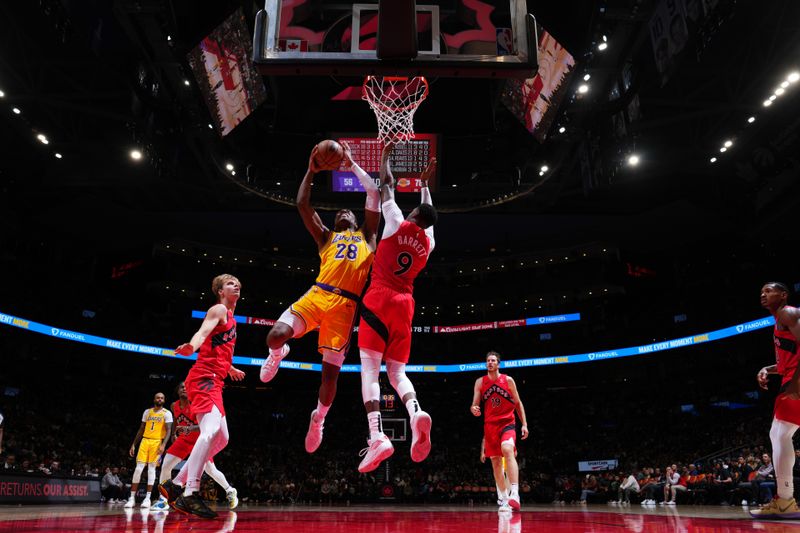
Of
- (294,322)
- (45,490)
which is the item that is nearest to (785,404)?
(294,322)

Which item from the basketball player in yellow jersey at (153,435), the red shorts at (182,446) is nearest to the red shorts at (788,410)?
the red shorts at (182,446)

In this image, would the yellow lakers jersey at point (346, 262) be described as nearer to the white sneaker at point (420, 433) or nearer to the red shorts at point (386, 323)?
the red shorts at point (386, 323)

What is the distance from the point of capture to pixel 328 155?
539 cm

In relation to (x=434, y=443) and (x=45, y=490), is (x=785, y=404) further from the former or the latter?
(x=434, y=443)

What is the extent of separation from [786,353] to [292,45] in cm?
618

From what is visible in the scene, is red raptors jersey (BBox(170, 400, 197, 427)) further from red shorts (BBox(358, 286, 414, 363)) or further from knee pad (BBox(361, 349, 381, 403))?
red shorts (BBox(358, 286, 414, 363))

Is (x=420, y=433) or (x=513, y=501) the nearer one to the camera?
(x=420, y=433)

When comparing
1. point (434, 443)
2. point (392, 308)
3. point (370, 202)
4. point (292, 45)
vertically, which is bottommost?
point (434, 443)

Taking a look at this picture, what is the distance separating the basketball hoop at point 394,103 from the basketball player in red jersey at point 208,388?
12.1 ft

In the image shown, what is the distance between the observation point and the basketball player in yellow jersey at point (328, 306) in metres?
5.27

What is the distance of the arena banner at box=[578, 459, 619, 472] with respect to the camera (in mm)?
26047

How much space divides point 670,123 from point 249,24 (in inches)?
512

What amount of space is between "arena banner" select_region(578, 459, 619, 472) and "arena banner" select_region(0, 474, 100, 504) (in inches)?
784

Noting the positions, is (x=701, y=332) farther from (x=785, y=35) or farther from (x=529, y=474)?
(x=785, y=35)
